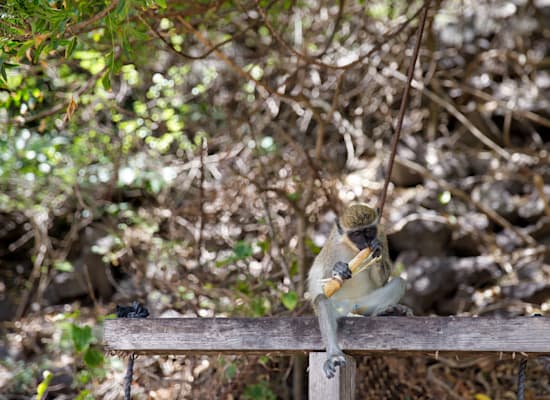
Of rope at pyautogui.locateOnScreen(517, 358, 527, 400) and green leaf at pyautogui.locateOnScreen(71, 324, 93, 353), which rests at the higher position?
rope at pyautogui.locateOnScreen(517, 358, 527, 400)

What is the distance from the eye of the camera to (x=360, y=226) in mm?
3076

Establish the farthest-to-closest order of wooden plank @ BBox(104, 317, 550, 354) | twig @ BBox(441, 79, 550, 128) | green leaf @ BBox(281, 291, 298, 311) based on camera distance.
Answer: twig @ BBox(441, 79, 550, 128) < green leaf @ BBox(281, 291, 298, 311) < wooden plank @ BBox(104, 317, 550, 354)

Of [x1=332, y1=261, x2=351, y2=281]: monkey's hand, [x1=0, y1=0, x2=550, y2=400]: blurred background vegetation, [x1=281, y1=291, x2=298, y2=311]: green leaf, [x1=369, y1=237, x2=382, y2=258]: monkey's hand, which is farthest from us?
[x1=0, y1=0, x2=550, y2=400]: blurred background vegetation

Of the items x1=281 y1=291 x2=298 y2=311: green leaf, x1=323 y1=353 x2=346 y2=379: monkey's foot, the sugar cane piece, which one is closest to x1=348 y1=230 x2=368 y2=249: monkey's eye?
the sugar cane piece

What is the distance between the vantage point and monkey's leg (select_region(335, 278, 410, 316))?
3.10 metres

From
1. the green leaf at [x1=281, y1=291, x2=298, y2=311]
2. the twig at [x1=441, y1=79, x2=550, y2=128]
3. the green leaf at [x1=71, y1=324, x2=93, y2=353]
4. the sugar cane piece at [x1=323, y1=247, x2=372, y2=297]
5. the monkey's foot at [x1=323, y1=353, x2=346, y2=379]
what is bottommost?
the green leaf at [x1=71, y1=324, x2=93, y2=353]

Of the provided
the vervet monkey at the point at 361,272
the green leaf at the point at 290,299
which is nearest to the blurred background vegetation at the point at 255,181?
the green leaf at the point at 290,299

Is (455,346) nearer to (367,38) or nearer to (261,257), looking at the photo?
(261,257)

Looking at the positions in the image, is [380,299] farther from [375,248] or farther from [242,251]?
[242,251]

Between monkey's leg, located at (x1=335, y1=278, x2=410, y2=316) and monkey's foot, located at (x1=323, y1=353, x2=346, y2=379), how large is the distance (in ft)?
2.17

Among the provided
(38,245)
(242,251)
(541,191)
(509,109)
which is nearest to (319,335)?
(242,251)

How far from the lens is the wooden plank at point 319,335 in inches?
92.1

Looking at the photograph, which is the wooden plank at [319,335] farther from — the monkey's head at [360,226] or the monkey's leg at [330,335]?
the monkey's head at [360,226]

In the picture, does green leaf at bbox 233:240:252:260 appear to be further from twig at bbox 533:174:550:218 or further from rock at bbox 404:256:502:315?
twig at bbox 533:174:550:218
